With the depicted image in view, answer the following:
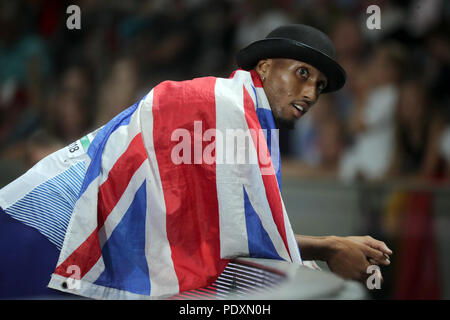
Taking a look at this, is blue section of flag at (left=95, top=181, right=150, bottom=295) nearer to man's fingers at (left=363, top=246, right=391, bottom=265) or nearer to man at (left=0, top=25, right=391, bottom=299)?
man at (left=0, top=25, right=391, bottom=299)

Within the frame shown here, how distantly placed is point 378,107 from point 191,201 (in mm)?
1150

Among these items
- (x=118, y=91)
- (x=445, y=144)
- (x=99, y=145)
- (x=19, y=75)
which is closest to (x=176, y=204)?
(x=99, y=145)

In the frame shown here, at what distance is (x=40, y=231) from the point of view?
128 centimetres

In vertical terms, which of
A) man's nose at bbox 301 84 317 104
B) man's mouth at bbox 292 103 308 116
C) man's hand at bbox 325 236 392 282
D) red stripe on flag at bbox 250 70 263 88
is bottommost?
man's hand at bbox 325 236 392 282

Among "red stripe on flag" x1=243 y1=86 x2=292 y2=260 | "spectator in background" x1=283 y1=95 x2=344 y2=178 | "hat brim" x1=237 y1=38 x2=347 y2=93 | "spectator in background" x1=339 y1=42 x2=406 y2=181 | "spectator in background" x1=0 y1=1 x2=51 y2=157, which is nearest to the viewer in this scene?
"red stripe on flag" x1=243 y1=86 x2=292 y2=260

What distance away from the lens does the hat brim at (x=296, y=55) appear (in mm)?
1318

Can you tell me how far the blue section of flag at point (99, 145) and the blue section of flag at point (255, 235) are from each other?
0.99 feet

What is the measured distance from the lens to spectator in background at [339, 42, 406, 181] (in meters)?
2.16

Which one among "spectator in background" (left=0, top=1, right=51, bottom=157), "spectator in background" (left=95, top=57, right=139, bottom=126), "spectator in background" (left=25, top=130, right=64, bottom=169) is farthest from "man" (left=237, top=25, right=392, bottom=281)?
"spectator in background" (left=0, top=1, right=51, bottom=157)

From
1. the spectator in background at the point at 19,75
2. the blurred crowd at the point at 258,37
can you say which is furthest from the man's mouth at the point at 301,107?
the spectator in background at the point at 19,75

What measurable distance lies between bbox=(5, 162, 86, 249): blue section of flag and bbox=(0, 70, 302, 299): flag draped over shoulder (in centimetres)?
3

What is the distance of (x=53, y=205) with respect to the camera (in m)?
1.29

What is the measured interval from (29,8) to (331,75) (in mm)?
1896
